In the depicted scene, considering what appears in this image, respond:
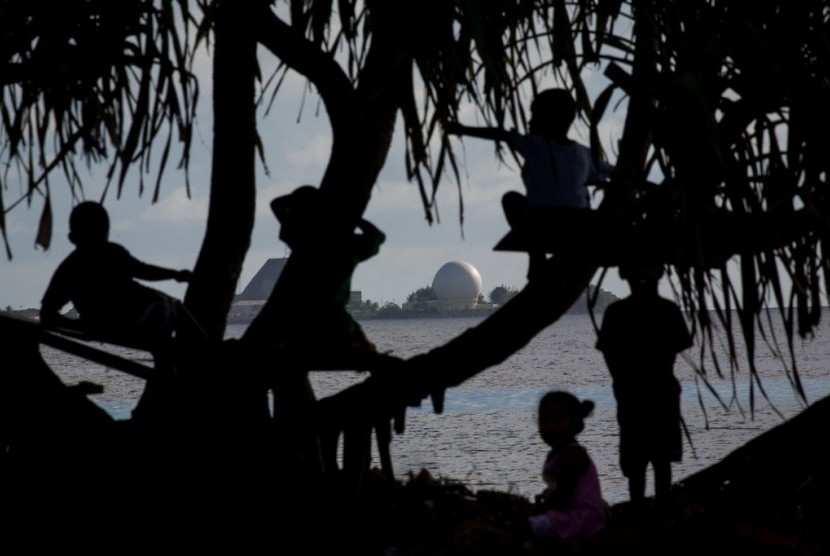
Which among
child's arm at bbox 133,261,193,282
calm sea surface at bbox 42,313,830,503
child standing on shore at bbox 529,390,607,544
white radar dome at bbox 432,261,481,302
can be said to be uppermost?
white radar dome at bbox 432,261,481,302

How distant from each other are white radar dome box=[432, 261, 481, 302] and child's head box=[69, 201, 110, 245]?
276 feet

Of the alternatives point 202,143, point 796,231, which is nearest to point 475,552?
point 796,231

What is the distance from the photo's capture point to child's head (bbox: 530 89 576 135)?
4027 millimetres

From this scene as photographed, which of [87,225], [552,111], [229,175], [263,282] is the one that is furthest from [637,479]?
[263,282]

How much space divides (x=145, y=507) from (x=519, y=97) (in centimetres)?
208

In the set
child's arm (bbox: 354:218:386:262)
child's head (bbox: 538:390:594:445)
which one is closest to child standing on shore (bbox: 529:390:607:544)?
child's head (bbox: 538:390:594:445)

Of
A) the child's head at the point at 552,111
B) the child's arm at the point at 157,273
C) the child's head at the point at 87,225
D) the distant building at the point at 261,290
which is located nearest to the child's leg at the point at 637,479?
the child's head at the point at 552,111

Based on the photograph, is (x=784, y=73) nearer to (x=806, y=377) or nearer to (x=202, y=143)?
(x=202, y=143)

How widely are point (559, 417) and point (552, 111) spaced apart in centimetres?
122

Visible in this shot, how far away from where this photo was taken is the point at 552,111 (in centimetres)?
403

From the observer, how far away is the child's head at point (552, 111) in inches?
159

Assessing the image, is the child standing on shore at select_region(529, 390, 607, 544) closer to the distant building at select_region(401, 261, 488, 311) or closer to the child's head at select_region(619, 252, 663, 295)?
the child's head at select_region(619, 252, 663, 295)

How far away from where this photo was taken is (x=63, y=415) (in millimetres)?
3951

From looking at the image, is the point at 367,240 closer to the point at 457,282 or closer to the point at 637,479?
the point at 637,479
